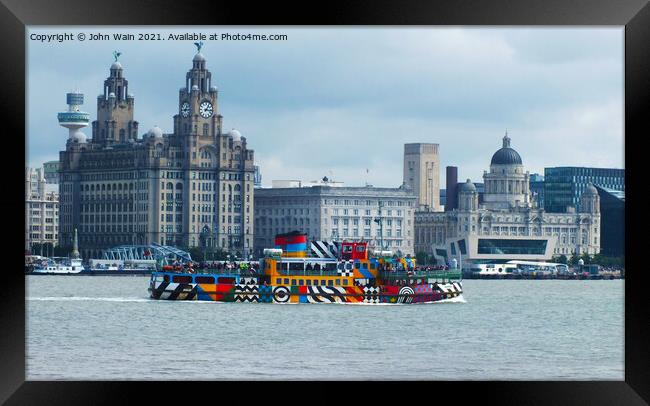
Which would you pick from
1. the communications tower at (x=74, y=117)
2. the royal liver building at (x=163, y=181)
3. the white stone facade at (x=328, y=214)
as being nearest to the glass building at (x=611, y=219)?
the white stone facade at (x=328, y=214)

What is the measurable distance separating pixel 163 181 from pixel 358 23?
80.4 m

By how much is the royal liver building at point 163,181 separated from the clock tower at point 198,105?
60mm

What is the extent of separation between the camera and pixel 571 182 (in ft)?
340

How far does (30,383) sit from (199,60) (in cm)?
8164

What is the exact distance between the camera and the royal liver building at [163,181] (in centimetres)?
8800

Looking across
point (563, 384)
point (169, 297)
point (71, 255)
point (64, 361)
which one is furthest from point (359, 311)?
point (71, 255)

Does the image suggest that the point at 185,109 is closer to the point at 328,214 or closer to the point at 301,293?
the point at 328,214

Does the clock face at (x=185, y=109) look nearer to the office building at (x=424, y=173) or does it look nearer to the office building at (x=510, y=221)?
the office building at (x=424, y=173)

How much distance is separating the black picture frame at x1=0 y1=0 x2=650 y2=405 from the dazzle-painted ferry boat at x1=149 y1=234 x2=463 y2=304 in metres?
24.5

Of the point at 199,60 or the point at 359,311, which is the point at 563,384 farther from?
the point at 199,60

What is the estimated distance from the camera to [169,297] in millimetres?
37406

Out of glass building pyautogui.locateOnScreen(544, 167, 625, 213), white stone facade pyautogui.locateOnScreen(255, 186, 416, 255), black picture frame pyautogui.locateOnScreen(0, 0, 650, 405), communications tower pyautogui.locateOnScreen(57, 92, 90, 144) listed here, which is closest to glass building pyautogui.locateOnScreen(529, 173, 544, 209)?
glass building pyautogui.locateOnScreen(544, 167, 625, 213)

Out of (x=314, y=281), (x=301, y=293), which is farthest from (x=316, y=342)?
(x=301, y=293)
